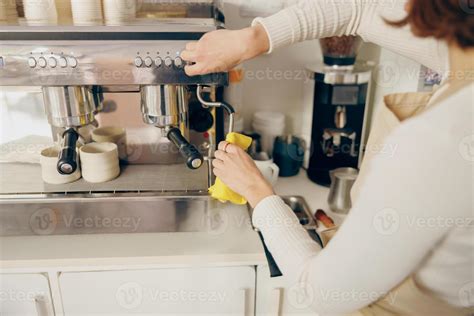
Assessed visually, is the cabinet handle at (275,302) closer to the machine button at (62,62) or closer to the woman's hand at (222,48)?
the woman's hand at (222,48)

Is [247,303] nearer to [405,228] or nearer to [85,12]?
[405,228]

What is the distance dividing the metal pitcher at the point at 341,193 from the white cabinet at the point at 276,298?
27cm

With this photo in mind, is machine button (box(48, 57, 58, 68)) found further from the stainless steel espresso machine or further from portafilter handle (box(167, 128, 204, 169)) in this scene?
portafilter handle (box(167, 128, 204, 169))

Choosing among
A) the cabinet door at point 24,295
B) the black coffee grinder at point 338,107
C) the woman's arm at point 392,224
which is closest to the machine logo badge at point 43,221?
the cabinet door at point 24,295

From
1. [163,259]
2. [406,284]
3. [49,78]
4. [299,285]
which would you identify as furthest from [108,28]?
[406,284]

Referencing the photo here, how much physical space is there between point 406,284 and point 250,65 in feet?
2.94

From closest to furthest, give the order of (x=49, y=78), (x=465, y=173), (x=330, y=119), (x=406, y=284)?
1. (x=465, y=173)
2. (x=406, y=284)
3. (x=49, y=78)
4. (x=330, y=119)

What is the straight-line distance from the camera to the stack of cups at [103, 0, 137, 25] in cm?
92

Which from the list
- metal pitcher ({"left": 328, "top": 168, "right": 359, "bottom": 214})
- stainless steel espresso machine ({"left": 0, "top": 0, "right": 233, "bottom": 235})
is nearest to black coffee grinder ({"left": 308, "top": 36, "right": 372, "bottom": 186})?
metal pitcher ({"left": 328, "top": 168, "right": 359, "bottom": 214})

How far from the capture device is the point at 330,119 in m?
1.25

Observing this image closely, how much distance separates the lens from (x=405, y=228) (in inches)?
21.6

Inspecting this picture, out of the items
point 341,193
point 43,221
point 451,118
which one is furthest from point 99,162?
point 451,118

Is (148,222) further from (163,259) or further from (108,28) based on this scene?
(108,28)

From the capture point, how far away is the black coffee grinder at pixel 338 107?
1.20 m
